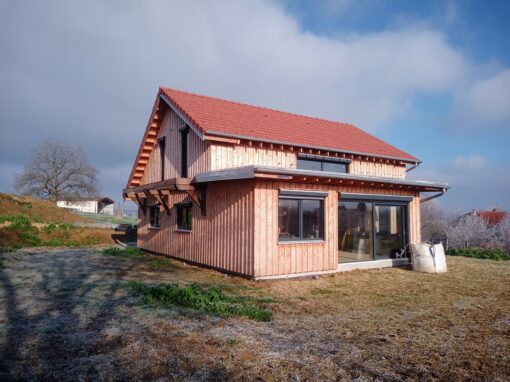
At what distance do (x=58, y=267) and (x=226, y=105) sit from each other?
8335 millimetres

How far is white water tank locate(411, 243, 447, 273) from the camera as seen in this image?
11602mm

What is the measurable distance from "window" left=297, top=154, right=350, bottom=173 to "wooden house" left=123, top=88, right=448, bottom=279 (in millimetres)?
44

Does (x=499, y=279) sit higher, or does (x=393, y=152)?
(x=393, y=152)

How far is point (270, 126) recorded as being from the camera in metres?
13.8

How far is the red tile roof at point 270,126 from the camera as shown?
1219cm

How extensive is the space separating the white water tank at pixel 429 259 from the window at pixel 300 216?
3.49 m

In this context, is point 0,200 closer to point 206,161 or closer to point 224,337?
point 206,161

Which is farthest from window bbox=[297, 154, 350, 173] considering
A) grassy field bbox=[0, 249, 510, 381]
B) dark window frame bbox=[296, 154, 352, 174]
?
grassy field bbox=[0, 249, 510, 381]

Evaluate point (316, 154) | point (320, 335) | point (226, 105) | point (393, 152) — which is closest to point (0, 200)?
point (226, 105)

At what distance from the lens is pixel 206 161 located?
11.7 meters

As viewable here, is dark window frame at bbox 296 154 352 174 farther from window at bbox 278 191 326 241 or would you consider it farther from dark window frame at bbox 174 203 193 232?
dark window frame at bbox 174 203 193 232

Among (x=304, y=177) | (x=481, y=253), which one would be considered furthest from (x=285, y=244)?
(x=481, y=253)

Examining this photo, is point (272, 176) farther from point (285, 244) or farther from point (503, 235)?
point (503, 235)

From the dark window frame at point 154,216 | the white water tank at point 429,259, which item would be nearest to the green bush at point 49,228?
the dark window frame at point 154,216
